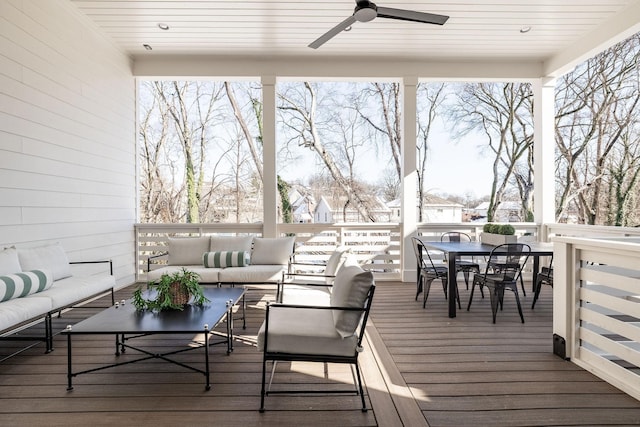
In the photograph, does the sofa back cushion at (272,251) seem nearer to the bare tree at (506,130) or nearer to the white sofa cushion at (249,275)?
the white sofa cushion at (249,275)

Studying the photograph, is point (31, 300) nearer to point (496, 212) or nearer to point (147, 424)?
point (147, 424)

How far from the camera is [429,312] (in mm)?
4164

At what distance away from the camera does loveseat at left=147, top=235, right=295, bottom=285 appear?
4.33 meters

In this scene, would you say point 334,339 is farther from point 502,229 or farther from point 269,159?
→ point 269,159

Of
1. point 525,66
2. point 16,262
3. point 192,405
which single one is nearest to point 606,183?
point 525,66

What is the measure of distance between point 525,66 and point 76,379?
6.77 metres

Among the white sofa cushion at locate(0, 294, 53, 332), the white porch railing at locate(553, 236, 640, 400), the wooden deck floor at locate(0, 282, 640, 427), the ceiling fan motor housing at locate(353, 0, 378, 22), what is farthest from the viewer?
the ceiling fan motor housing at locate(353, 0, 378, 22)

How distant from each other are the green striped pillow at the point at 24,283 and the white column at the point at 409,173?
450cm

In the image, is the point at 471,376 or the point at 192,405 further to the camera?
the point at 471,376

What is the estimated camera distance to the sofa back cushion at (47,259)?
10.9 ft

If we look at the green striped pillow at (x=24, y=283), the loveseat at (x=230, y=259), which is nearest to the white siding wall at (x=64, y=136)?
the green striped pillow at (x=24, y=283)

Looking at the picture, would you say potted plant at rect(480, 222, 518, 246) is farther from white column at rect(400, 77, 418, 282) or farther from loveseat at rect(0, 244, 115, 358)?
loveseat at rect(0, 244, 115, 358)

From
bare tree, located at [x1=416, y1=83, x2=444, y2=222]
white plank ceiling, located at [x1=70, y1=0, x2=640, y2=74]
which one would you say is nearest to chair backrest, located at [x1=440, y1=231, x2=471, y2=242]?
bare tree, located at [x1=416, y1=83, x2=444, y2=222]

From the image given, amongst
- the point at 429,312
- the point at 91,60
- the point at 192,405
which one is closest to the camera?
the point at 192,405
